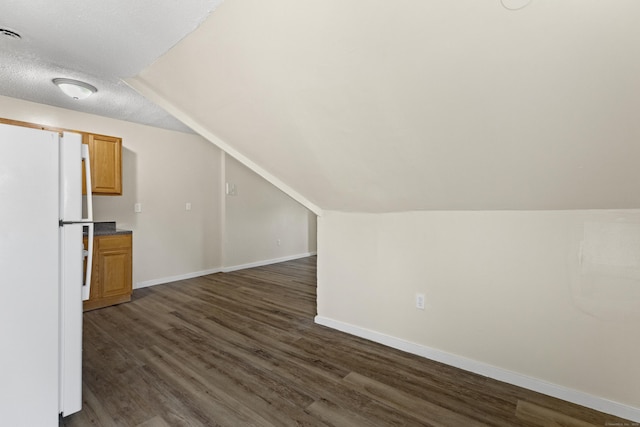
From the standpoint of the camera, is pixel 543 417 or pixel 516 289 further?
pixel 516 289

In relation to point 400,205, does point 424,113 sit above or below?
above

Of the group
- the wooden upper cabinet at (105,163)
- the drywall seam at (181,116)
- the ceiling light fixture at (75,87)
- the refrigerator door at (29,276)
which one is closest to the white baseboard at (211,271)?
the wooden upper cabinet at (105,163)

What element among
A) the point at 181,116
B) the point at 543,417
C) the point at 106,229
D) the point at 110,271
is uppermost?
the point at 181,116

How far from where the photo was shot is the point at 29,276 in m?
1.46

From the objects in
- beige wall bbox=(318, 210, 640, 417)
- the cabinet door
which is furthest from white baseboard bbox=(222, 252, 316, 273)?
beige wall bbox=(318, 210, 640, 417)

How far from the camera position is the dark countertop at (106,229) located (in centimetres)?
355

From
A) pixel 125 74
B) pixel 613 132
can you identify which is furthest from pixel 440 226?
pixel 125 74

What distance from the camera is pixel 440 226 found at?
89.2 inches

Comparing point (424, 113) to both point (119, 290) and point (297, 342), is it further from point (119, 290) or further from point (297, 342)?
point (119, 290)

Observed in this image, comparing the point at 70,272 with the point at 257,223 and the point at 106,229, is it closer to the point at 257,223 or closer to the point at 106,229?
the point at 106,229

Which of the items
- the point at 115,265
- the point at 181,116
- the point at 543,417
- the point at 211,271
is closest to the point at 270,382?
the point at 543,417

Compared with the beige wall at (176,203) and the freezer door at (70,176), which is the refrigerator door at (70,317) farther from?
the beige wall at (176,203)

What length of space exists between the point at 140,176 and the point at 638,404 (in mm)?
5203

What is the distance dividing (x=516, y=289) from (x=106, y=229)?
4374mm
